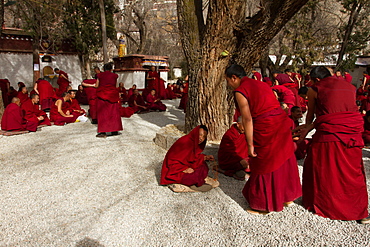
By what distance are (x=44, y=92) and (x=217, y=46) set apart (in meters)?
6.28

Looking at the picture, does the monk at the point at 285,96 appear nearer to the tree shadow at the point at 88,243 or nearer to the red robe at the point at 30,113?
the tree shadow at the point at 88,243

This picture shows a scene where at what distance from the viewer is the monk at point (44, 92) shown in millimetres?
8562

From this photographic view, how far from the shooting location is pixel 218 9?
4.39 m

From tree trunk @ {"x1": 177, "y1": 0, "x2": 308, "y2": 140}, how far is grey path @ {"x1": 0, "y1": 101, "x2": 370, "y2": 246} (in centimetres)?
76

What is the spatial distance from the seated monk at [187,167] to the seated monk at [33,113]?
4.41 m

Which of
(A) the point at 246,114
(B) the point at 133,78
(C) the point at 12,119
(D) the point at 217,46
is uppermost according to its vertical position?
(D) the point at 217,46

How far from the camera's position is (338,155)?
8.41ft

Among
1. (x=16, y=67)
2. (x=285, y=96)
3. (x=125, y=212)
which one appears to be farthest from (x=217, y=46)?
(x=16, y=67)

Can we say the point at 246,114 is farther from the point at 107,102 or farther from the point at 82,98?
the point at 82,98

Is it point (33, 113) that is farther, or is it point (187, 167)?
point (33, 113)

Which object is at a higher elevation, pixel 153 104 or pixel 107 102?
pixel 107 102

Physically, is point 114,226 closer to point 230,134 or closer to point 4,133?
point 230,134

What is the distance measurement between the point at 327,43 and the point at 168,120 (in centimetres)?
742

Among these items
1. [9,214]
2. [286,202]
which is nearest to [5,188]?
[9,214]
